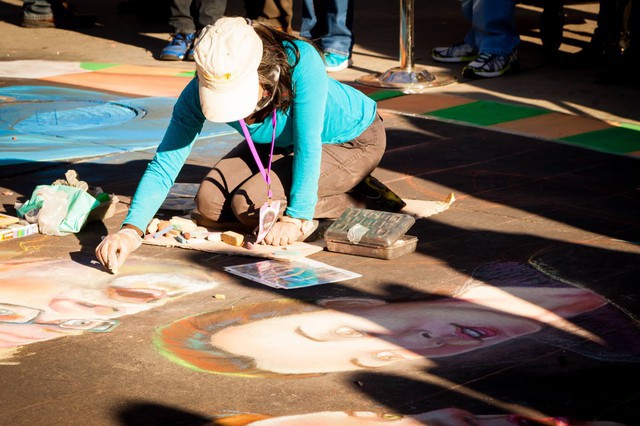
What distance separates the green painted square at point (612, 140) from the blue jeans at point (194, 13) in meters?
3.61

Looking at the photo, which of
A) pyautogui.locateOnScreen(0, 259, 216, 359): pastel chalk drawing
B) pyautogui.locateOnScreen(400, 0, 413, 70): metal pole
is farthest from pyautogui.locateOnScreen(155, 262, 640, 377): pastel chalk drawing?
pyautogui.locateOnScreen(400, 0, 413, 70): metal pole

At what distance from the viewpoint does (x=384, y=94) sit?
692 cm

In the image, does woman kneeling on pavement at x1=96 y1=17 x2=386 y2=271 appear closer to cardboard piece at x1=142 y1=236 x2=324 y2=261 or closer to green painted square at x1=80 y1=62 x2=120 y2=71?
cardboard piece at x1=142 y1=236 x2=324 y2=261

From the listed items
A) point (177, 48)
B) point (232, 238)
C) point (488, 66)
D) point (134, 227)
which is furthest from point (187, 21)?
point (134, 227)

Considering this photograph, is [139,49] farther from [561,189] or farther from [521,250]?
[521,250]

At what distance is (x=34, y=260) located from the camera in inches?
154

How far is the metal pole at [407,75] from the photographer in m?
7.01

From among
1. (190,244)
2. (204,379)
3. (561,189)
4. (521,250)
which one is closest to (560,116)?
(561,189)

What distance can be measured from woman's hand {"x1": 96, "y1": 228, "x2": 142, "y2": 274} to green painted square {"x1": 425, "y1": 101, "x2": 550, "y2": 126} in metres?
2.94

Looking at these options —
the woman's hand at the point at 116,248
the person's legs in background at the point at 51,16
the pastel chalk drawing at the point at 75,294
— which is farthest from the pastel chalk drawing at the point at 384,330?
the person's legs in background at the point at 51,16

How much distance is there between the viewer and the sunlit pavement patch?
563 centimetres

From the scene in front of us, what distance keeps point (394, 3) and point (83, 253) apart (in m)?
7.31

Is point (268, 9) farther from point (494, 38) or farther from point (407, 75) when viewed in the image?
point (494, 38)

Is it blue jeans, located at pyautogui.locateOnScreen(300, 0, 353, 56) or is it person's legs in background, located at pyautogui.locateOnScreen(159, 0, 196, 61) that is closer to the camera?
blue jeans, located at pyautogui.locateOnScreen(300, 0, 353, 56)
